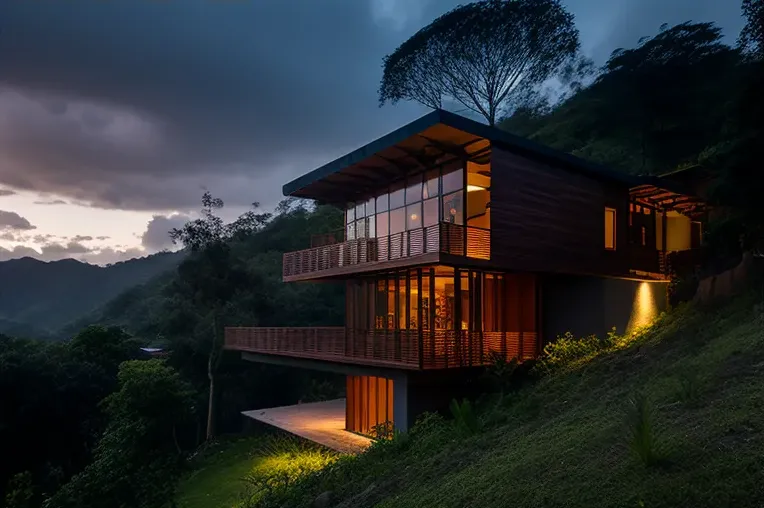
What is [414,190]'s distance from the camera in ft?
60.0

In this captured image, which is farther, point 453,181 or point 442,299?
point 442,299

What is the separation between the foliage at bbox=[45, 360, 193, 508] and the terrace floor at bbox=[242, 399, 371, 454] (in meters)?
3.54

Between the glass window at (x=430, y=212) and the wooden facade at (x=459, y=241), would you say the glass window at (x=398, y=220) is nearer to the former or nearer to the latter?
the wooden facade at (x=459, y=241)

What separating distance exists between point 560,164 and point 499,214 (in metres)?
3.43

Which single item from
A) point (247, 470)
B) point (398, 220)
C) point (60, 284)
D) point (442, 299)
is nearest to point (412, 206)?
point (398, 220)

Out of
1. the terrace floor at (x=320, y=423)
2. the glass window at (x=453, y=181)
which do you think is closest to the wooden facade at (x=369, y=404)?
the terrace floor at (x=320, y=423)

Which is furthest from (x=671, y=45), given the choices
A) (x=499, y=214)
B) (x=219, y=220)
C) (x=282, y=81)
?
(x=219, y=220)

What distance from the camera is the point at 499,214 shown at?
1566 centimetres

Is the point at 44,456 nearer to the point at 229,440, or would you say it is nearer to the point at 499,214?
the point at 229,440

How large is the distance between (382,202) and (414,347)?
6.65 metres

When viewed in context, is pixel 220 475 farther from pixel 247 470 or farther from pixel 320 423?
pixel 320 423

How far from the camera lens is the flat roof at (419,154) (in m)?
15.1

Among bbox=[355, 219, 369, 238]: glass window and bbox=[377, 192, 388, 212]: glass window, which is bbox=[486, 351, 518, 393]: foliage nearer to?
bbox=[377, 192, 388, 212]: glass window

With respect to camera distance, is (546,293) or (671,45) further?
(671,45)
